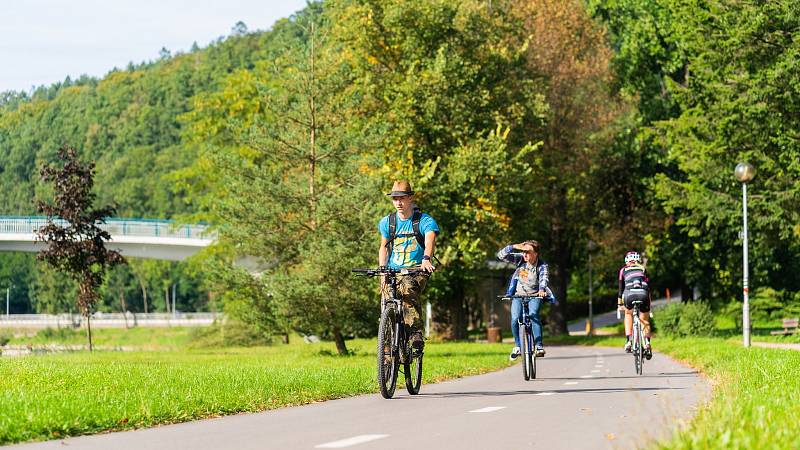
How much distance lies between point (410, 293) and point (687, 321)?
82.5ft

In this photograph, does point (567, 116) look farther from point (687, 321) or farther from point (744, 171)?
point (744, 171)

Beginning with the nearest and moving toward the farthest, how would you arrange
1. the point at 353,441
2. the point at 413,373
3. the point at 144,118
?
the point at 353,441, the point at 413,373, the point at 144,118

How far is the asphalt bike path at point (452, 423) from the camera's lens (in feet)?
26.1

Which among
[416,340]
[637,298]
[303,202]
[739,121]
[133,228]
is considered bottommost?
[416,340]

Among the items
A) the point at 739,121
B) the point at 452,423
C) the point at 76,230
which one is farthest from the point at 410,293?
the point at 76,230

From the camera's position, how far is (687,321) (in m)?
36.0

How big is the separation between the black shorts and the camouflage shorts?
20.6 feet

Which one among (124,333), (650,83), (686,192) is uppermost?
(650,83)

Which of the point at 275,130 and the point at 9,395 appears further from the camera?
the point at 275,130

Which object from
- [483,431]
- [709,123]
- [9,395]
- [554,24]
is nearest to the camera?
[483,431]

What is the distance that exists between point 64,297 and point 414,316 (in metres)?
102

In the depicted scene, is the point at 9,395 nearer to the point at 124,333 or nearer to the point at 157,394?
the point at 157,394

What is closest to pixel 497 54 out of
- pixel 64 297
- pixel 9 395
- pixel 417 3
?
pixel 417 3

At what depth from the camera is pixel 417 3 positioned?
Answer: 3947 cm
